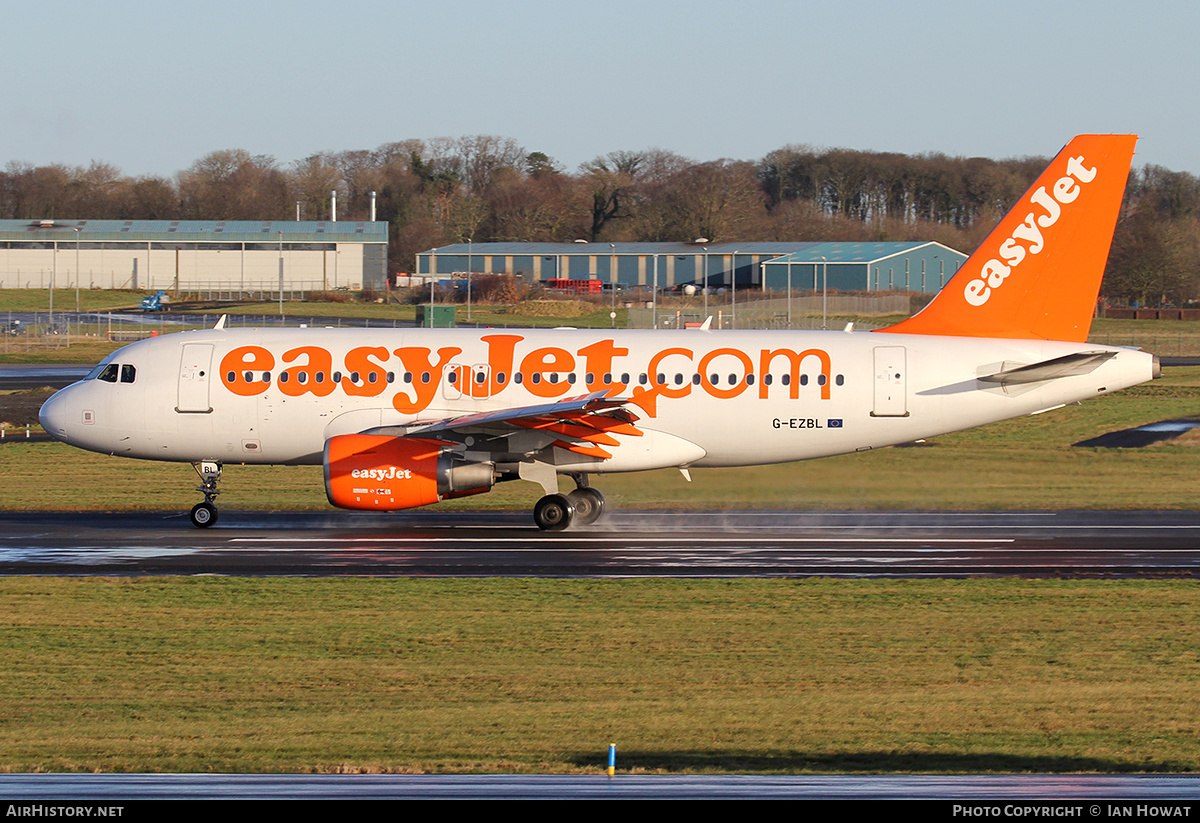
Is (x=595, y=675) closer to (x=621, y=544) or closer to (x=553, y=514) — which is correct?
(x=621, y=544)

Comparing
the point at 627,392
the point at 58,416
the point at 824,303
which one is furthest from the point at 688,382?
the point at 824,303

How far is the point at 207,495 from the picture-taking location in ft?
92.1

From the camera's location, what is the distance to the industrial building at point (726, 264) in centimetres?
11381

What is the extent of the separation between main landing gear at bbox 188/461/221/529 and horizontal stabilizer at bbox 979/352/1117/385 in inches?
684

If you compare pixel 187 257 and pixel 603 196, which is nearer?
pixel 187 257

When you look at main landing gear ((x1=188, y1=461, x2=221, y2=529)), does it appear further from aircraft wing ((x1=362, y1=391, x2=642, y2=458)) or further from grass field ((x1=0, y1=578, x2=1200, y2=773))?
grass field ((x1=0, y1=578, x2=1200, y2=773))

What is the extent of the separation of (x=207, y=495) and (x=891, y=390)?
15.3 meters

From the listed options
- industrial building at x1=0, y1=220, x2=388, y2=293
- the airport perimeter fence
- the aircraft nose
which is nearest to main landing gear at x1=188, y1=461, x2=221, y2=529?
the aircraft nose

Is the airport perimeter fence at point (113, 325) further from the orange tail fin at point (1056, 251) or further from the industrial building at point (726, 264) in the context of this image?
the orange tail fin at point (1056, 251)

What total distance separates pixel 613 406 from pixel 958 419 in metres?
7.95

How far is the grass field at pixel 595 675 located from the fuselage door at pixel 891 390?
7.15m

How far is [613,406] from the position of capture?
987 inches

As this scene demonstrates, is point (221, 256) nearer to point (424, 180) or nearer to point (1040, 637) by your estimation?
point (424, 180)

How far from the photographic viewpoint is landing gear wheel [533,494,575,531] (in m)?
27.0
